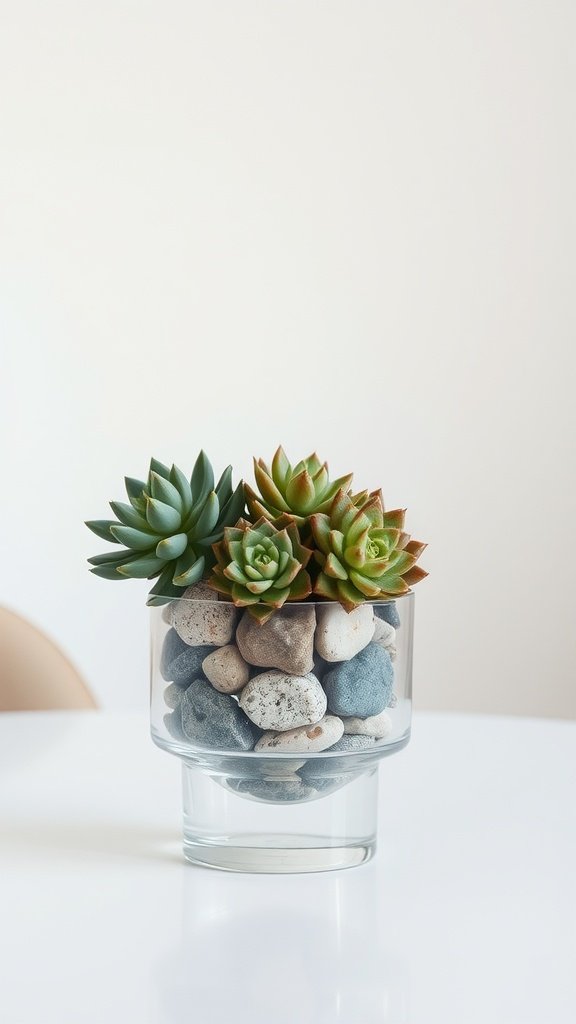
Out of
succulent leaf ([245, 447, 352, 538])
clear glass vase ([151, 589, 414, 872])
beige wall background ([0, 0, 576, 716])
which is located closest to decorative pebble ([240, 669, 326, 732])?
clear glass vase ([151, 589, 414, 872])

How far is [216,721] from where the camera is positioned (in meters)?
0.76

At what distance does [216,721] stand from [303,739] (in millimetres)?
55

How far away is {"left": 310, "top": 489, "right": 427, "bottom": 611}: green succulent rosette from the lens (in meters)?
0.76

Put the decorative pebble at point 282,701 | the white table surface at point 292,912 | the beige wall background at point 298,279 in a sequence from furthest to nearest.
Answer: the beige wall background at point 298,279 < the decorative pebble at point 282,701 < the white table surface at point 292,912

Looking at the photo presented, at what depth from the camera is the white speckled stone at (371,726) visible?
77 centimetres

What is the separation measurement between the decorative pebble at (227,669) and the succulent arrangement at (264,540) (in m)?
0.03

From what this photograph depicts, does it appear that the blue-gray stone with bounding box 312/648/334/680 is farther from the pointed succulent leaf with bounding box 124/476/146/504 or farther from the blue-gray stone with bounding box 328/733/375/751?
the pointed succulent leaf with bounding box 124/476/146/504

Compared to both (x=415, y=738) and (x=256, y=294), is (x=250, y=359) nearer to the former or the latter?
(x=256, y=294)

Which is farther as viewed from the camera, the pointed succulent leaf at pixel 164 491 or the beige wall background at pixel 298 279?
the beige wall background at pixel 298 279

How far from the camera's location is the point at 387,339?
3068mm

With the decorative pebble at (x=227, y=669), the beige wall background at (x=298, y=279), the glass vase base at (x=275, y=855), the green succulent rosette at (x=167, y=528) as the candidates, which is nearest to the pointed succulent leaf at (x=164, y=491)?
the green succulent rosette at (x=167, y=528)

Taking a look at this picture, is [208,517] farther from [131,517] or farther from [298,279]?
[298,279]

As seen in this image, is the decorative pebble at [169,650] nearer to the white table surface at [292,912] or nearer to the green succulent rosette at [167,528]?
the green succulent rosette at [167,528]

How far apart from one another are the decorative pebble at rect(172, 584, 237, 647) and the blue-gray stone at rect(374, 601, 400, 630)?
0.10 metres
